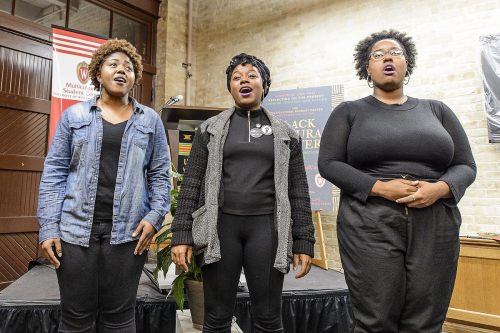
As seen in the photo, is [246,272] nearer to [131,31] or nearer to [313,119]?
[313,119]

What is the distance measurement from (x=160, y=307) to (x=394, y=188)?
166 cm

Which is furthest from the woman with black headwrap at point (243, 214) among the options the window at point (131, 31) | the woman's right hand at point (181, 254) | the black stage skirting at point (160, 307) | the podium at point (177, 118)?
the window at point (131, 31)

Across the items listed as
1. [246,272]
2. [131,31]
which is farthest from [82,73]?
[246,272]

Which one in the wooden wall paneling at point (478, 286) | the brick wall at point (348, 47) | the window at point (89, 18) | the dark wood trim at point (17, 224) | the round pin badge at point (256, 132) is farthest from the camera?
the window at point (89, 18)

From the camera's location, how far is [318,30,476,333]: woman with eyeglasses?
1166mm

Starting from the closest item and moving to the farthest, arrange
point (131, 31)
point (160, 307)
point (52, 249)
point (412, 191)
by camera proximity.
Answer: point (412, 191)
point (52, 249)
point (160, 307)
point (131, 31)

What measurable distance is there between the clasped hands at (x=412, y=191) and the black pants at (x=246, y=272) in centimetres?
42

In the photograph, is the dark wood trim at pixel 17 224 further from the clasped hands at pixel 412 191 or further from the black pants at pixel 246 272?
the clasped hands at pixel 412 191

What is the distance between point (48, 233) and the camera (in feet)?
4.47

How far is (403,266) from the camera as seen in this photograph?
1.18 m

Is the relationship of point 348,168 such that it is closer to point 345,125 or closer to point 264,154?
point 345,125

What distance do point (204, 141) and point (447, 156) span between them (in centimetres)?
87

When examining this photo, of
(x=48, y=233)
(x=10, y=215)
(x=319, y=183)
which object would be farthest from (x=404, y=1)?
(x=10, y=215)

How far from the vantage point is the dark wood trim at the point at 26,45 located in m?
3.57
